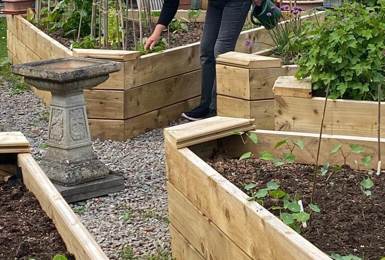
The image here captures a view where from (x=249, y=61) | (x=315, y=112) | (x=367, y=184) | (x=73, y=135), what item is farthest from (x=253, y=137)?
(x=249, y=61)

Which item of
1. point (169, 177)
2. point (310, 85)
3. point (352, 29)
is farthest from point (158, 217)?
point (352, 29)

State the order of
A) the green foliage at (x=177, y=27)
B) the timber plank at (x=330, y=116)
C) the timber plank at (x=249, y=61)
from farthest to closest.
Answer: the green foliage at (x=177, y=27)
the timber plank at (x=249, y=61)
the timber plank at (x=330, y=116)

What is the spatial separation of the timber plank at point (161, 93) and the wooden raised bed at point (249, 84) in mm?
698

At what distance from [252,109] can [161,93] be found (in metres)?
1.04

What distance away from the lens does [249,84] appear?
5.50 meters

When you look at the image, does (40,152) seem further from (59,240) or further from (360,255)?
(360,255)

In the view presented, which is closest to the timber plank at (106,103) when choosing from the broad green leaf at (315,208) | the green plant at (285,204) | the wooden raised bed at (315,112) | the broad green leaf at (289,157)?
the wooden raised bed at (315,112)

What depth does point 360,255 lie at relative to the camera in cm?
292

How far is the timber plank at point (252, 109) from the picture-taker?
18.4 ft

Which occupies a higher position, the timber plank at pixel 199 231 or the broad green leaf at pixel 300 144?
the broad green leaf at pixel 300 144

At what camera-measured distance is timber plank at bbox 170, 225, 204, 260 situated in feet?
12.0

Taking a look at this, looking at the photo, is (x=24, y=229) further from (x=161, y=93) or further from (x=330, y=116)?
(x=161, y=93)

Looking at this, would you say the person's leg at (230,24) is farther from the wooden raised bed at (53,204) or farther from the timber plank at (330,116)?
the wooden raised bed at (53,204)

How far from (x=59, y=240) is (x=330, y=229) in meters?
0.97
